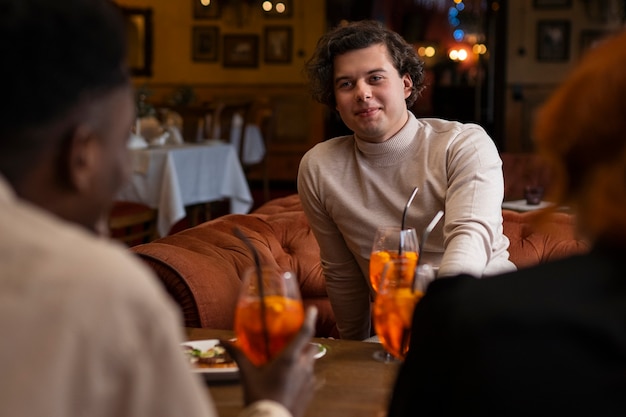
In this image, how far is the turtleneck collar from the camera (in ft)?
8.62

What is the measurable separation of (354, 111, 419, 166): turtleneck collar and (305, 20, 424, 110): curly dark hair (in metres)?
0.21

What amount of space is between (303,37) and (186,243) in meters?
9.19

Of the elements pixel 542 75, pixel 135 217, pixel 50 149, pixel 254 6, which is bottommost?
pixel 135 217

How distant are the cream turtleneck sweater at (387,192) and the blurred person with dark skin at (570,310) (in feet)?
4.48

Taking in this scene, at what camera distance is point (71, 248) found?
778mm

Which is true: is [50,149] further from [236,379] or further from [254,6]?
[254,6]

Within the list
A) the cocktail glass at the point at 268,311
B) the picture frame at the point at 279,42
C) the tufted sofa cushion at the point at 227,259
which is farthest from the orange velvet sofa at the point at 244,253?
the picture frame at the point at 279,42

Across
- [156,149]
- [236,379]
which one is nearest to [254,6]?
[156,149]

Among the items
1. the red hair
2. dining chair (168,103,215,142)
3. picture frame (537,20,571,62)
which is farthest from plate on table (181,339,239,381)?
picture frame (537,20,571,62)

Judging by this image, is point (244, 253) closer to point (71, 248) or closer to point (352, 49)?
point (352, 49)

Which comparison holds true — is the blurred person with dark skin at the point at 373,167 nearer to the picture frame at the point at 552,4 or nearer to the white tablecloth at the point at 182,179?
the white tablecloth at the point at 182,179

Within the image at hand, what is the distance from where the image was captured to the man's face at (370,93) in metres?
2.60

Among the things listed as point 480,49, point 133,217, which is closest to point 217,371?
point 133,217

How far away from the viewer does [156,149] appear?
6.29m
